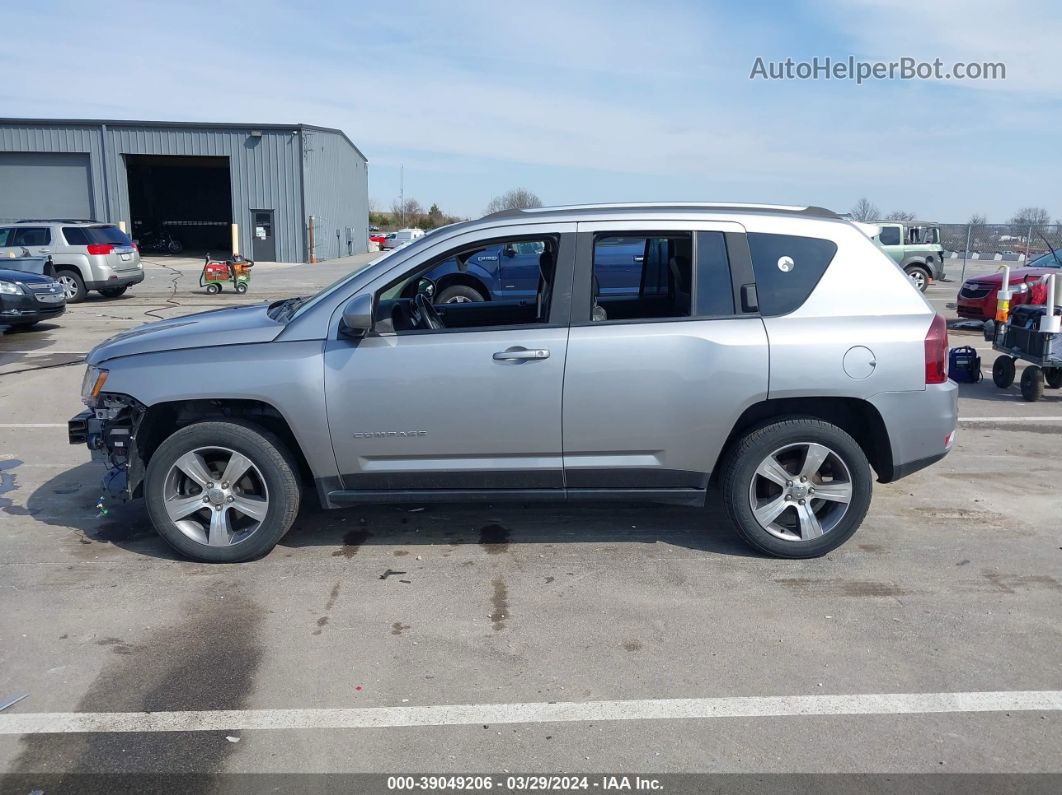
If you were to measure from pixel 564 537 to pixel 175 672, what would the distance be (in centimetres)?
234

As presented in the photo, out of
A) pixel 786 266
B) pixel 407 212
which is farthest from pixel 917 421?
pixel 407 212

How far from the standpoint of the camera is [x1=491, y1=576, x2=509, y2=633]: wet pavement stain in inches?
170

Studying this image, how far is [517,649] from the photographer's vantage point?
4055 millimetres

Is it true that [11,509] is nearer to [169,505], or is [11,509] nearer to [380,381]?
[169,505]

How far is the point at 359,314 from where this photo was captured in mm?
4625

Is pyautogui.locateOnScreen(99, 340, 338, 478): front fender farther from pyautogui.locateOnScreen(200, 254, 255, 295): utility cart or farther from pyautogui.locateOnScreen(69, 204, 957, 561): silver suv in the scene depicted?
pyautogui.locateOnScreen(200, 254, 255, 295): utility cart

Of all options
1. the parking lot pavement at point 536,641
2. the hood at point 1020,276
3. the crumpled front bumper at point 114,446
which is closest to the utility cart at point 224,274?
the hood at point 1020,276

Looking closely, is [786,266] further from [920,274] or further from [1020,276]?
[920,274]

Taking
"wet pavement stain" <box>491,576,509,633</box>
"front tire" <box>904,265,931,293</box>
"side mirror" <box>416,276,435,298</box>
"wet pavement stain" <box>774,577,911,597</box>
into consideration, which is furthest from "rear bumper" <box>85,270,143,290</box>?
"front tire" <box>904,265,931,293</box>

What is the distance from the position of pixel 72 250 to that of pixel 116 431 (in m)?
17.1

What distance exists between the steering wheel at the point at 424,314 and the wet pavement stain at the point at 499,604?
145 cm

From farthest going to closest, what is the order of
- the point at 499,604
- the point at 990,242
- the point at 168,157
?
the point at 168,157 < the point at 990,242 < the point at 499,604

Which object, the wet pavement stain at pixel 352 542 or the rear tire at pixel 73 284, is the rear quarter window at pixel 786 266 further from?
the rear tire at pixel 73 284

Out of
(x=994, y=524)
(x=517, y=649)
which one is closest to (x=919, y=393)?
(x=994, y=524)
